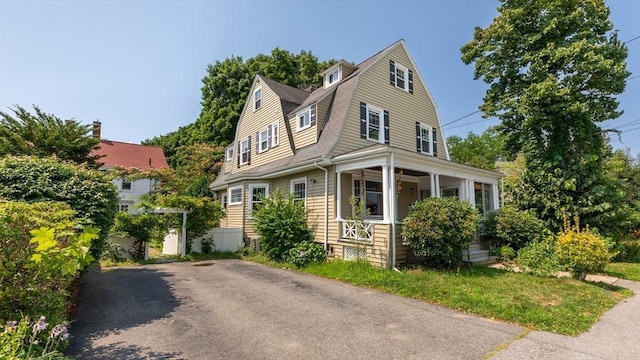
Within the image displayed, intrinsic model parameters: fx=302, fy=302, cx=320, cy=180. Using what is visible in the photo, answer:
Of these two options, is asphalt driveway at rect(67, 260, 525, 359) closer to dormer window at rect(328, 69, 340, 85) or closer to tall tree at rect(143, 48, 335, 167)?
dormer window at rect(328, 69, 340, 85)

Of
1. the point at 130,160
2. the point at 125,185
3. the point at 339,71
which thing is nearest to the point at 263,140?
the point at 339,71

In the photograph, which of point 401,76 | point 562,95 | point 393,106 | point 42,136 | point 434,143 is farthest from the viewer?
point 434,143

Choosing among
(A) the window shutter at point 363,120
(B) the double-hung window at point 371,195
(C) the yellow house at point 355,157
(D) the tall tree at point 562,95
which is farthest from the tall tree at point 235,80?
(B) the double-hung window at point 371,195

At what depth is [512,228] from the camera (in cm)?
1133

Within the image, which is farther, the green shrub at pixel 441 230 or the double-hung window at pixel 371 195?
the double-hung window at pixel 371 195

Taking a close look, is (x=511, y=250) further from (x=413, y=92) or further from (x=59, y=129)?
(x=59, y=129)

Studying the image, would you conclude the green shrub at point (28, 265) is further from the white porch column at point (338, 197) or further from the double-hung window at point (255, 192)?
the double-hung window at point (255, 192)

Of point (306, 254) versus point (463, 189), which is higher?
point (463, 189)

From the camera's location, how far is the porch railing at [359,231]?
32.4ft

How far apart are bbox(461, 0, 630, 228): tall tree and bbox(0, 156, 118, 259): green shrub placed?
15185mm

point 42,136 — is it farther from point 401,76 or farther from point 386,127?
point 401,76

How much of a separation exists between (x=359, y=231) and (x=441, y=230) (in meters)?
2.59

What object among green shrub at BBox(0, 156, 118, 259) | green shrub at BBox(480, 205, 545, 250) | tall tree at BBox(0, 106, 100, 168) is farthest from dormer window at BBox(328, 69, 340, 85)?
tall tree at BBox(0, 106, 100, 168)

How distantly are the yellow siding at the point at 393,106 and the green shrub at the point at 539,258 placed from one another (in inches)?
268
